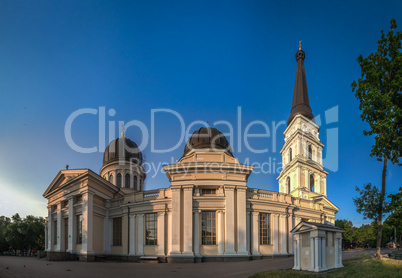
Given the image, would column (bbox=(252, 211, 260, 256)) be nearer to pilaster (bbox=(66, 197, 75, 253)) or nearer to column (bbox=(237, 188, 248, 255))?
column (bbox=(237, 188, 248, 255))

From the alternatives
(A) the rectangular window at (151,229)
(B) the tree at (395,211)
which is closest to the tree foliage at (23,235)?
(A) the rectangular window at (151,229)

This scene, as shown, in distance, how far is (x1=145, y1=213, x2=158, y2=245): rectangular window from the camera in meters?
28.8

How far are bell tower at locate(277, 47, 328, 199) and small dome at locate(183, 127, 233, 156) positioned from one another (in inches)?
627

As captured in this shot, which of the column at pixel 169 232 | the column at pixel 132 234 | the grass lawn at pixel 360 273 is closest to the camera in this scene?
the grass lawn at pixel 360 273

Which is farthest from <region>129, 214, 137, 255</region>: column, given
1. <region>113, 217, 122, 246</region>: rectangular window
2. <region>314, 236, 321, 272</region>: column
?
<region>314, 236, 321, 272</region>: column

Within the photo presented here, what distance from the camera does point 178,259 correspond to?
25891 mm

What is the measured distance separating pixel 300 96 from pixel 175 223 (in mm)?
36117

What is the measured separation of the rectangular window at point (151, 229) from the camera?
28.8m

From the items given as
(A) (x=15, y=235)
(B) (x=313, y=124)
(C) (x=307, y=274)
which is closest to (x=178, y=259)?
(C) (x=307, y=274)

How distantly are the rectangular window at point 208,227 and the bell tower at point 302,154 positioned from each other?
70.6 ft

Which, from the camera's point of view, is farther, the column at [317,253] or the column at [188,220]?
the column at [188,220]

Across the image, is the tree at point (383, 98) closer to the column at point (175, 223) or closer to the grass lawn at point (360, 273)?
the grass lawn at point (360, 273)

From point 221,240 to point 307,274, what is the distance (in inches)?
486

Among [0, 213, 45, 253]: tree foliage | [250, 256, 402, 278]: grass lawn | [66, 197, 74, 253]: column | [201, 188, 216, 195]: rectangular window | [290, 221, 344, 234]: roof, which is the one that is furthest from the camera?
[0, 213, 45, 253]: tree foliage
